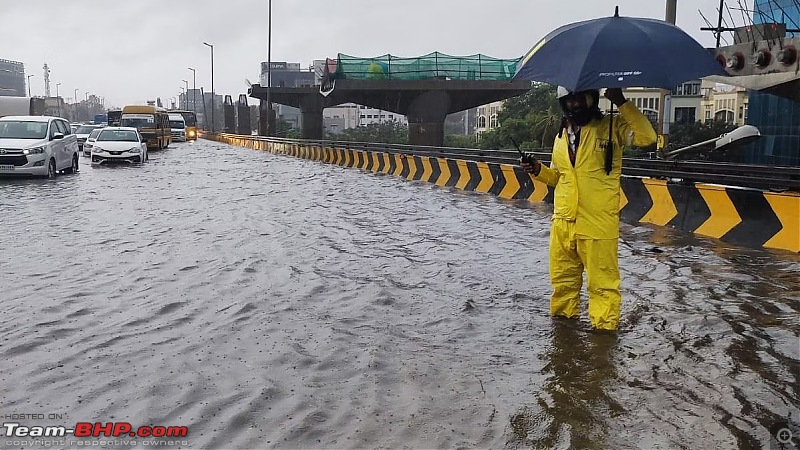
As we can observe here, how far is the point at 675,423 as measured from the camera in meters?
4.04

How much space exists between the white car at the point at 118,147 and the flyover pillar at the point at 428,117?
20073 millimetres

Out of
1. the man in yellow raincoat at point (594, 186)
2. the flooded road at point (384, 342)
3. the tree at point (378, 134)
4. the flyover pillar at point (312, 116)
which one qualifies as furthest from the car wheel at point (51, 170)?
the tree at point (378, 134)

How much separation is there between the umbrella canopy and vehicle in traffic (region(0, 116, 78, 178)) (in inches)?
665

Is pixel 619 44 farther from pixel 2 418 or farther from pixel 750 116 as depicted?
pixel 750 116

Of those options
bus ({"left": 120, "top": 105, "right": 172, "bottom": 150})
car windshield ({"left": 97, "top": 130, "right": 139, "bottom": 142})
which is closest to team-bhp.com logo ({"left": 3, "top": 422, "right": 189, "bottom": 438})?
car windshield ({"left": 97, "top": 130, "right": 139, "bottom": 142})

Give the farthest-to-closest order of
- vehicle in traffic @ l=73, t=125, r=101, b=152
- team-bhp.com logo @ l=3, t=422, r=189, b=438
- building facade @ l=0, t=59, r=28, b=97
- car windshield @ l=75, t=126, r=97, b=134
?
building facade @ l=0, t=59, r=28, b=97
car windshield @ l=75, t=126, r=97, b=134
vehicle in traffic @ l=73, t=125, r=101, b=152
team-bhp.com logo @ l=3, t=422, r=189, b=438

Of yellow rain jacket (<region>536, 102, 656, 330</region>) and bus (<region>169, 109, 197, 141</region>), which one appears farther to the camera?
bus (<region>169, 109, 197, 141</region>)

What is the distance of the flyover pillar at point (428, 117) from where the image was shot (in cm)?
4431

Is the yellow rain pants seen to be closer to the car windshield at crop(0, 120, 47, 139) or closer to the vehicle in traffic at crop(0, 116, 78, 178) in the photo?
the vehicle in traffic at crop(0, 116, 78, 178)

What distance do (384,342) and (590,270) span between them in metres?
1.53

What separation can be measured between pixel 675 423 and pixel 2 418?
11.4ft

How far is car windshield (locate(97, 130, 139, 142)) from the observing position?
2723cm

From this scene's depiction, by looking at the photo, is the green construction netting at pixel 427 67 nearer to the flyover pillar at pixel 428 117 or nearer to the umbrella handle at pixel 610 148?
the flyover pillar at pixel 428 117

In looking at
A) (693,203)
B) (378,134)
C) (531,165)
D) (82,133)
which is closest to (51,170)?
(693,203)
